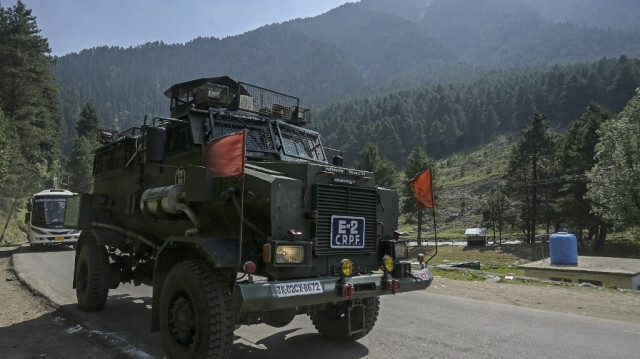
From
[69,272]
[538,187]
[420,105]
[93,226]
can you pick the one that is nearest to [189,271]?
[93,226]

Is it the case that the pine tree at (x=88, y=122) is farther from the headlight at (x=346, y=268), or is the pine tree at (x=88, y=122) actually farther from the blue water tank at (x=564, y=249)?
the headlight at (x=346, y=268)

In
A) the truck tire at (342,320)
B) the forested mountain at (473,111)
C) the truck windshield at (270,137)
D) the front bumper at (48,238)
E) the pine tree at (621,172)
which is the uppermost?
the forested mountain at (473,111)

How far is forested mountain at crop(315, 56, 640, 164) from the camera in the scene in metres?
121

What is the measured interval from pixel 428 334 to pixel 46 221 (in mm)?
21237

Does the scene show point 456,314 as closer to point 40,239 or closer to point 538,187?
point 40,239

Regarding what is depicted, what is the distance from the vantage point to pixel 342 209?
5.33m

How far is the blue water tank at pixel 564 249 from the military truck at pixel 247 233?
18.7 metres

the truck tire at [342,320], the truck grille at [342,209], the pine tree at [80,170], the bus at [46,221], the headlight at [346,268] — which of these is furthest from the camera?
the pine tree at [80,170]

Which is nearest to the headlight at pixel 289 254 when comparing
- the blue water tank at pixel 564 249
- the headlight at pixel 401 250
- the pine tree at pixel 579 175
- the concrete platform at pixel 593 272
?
the headlight at pixel 401 250

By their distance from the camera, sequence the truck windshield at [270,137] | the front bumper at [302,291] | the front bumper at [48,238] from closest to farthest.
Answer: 1. the front bumper at [302,291]
2. the truck windshield at [270,137]
3. the front bumper at [48,238]

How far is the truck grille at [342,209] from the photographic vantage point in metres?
5.11

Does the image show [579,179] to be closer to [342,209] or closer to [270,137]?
[270,137]

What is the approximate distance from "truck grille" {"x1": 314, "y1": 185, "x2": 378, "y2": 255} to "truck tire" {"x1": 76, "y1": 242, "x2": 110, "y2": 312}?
442cm

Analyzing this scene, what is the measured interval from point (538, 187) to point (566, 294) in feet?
150
